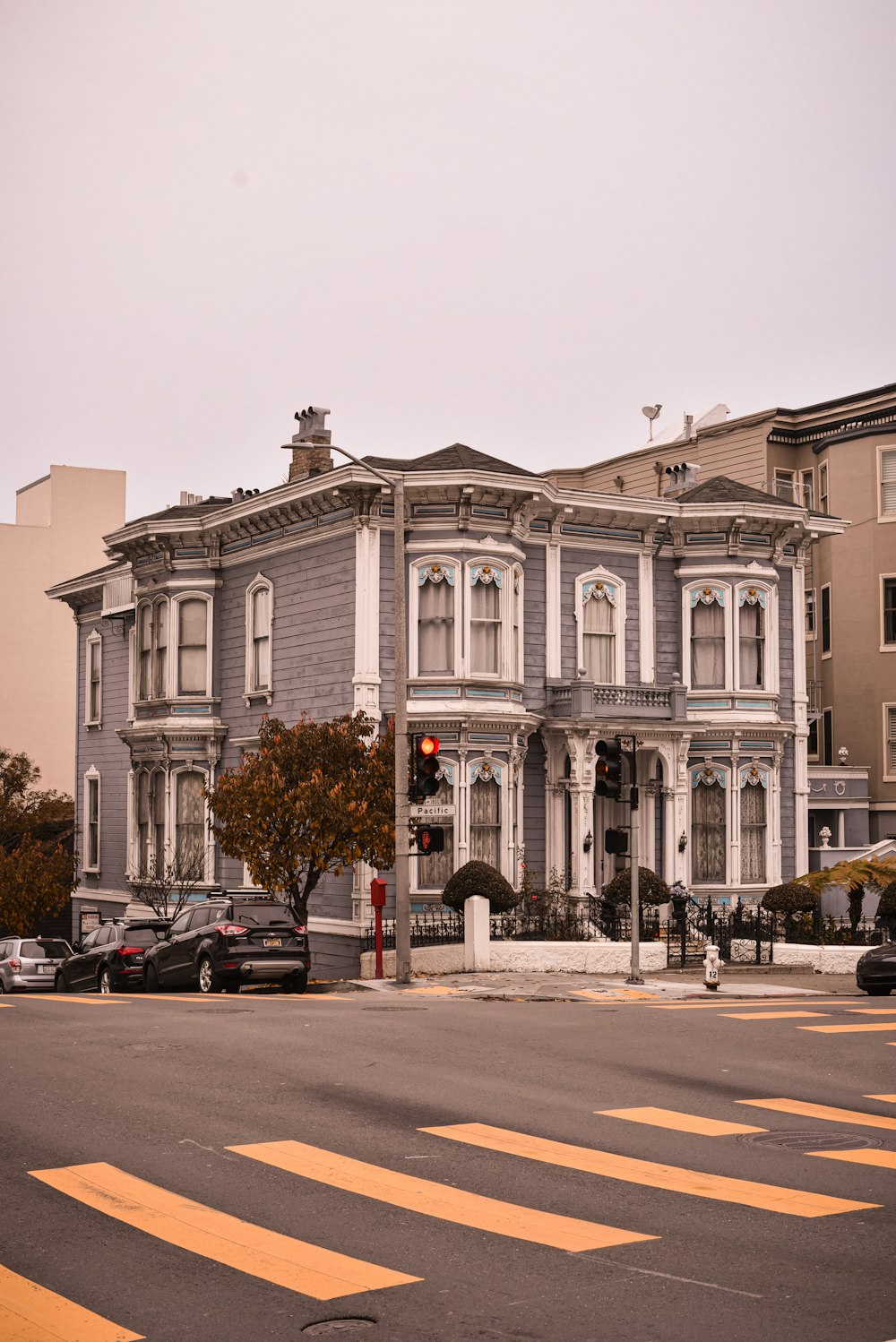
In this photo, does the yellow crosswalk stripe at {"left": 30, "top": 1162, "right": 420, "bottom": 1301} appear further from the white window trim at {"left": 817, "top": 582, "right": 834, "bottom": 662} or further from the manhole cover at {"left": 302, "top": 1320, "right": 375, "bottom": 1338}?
the white window trim at {"left": 817, "top": 582, "right": 834, "bottom": 662}

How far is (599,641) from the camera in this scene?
35.0 meters

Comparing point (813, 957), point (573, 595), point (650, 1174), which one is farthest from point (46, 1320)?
point (573, 595)

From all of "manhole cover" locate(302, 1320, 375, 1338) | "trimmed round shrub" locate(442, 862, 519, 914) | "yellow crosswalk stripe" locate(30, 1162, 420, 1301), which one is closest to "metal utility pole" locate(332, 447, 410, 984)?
"trimmed round shrub" locate(442, 862, 519, 914)

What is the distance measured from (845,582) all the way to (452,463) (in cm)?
1671

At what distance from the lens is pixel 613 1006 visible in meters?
21.6

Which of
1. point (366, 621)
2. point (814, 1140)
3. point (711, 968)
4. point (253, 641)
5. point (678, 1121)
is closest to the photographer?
point (814, 1140)

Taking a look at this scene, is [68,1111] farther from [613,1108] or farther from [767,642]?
[767,642]

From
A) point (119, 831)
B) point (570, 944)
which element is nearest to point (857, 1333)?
point (570, 944)

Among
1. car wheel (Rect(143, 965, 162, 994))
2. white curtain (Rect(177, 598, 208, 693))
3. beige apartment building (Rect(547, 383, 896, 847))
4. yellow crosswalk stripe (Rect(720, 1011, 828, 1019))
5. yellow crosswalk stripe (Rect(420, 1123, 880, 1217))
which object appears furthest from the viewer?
beige apartment building (Rect(547, 383, 896, 847))

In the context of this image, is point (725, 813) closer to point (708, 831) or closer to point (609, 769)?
point (708, 831)

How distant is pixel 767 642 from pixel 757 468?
11.1 m

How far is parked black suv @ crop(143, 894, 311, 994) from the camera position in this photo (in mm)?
23984

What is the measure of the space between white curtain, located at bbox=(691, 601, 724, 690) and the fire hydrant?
11972mm

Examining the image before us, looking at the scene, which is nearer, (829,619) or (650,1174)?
(650,1174)
